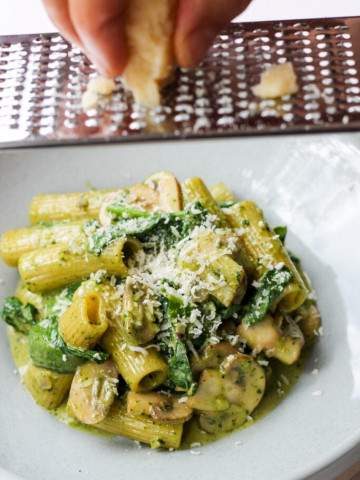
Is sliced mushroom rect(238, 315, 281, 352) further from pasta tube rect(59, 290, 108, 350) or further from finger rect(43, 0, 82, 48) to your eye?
finger rect(43, 0, 82, 48)

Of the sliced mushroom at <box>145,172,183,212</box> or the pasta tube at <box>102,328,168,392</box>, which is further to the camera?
the sliced mushroom at <box>145,172,183,212</box>

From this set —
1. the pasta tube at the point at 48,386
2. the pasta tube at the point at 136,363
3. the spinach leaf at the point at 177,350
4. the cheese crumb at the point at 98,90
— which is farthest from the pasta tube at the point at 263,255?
the cheese crumb at the point at 98,90

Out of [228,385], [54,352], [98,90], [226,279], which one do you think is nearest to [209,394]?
[228,385]

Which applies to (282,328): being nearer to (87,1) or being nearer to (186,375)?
(186,375)

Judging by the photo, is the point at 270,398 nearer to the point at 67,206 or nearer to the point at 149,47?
the point at 67,206

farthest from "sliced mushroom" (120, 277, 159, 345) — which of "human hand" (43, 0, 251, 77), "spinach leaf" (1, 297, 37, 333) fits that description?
"human hand" (43, 0, 251, 77)

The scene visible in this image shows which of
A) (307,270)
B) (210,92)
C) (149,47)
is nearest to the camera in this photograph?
(149,47)

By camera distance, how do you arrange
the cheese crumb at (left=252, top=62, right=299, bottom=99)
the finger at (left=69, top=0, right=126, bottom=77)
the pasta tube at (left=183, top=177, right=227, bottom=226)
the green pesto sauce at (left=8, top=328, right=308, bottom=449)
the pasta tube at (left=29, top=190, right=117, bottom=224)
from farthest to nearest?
1. the pasta tube at (left=29, top=190, right=117, bottom=224)
2. the pasta tube at (left=183, top=177, right=227, bottom=226)
3. the green pesto sauce at (left=8, top=328, right=308, bottom=449)
4. the cheese crumb at (left=252, top=62, right=299, bottom=99)
5. the finger at (left=69, top=0, right=126, bottom=77)
